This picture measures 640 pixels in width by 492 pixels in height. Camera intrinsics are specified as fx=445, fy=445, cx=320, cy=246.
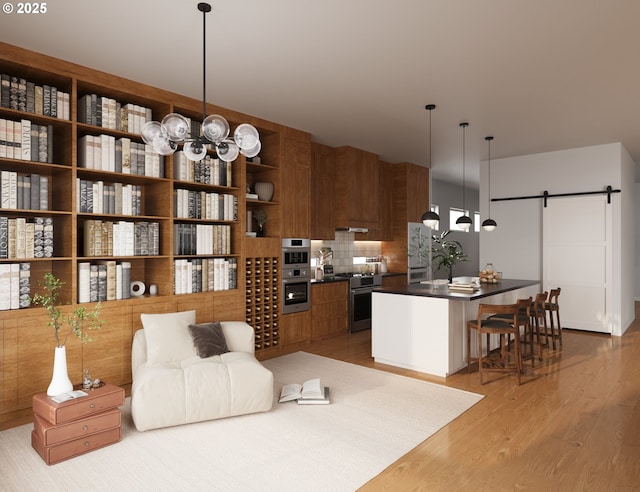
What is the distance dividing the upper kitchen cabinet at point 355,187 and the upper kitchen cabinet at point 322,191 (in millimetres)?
83

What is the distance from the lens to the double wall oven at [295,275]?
5598mm

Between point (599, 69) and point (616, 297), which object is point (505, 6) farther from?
point (616, 297)

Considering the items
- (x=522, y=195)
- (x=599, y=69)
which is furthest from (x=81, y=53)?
(x=522, y=195)

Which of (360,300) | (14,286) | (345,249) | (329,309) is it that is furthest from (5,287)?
(345,249)

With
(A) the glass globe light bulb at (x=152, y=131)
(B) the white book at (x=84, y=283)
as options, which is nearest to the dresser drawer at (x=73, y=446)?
(B) the white book at (x=84, y=283)

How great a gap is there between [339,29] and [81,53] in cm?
206

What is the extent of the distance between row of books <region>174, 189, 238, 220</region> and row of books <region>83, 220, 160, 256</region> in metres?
0.30

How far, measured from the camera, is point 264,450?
291cm

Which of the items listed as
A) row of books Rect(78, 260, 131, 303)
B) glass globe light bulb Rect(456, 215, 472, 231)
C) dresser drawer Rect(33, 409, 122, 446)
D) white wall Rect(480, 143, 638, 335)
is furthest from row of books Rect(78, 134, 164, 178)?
white wall Rect(480, 143, 638, 335)

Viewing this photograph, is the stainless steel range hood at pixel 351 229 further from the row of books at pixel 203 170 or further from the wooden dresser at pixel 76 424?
the wooden dresser at pixel 76 424

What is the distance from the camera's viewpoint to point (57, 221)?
13.0ft

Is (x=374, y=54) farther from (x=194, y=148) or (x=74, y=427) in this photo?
(x=74, y=427)

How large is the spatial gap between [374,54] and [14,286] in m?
3.34

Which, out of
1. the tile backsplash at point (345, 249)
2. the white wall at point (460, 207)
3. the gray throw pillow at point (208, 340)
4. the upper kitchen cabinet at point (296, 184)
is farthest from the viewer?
the white wall at point (460, 207)
